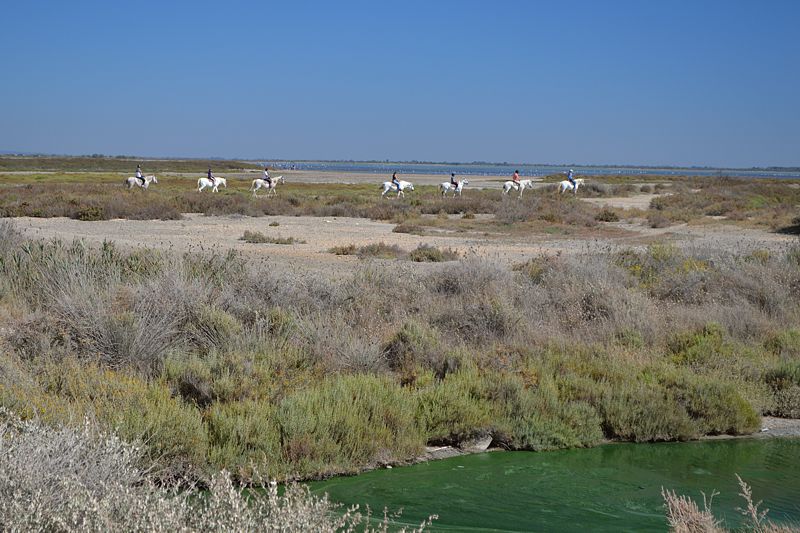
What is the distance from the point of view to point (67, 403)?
688cm

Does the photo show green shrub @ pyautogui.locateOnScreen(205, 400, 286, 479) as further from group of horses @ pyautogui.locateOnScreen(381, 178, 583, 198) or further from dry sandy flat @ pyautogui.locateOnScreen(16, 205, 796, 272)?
group of horses @ pyautogui.locateOnScreen(381, 178, 583, 198)

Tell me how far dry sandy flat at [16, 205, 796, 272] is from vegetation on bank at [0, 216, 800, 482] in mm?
7262

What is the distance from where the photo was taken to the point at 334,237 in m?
27.2

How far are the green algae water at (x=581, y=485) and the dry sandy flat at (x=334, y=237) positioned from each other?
36.4ft

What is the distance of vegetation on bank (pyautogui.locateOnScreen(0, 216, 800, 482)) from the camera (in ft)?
24.2

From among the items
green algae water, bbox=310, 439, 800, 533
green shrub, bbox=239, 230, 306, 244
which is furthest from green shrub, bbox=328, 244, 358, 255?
green algae water, bbox=310, 439, 800, 533

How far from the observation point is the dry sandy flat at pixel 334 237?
71.6 ft

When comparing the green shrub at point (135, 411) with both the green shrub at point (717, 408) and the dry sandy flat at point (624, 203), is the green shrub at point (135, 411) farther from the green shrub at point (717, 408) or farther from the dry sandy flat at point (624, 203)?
the dry sandy flat at point (624, 203)

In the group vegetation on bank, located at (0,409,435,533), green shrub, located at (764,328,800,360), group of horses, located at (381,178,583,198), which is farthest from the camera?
group of horses, located at (381,178,583,198)

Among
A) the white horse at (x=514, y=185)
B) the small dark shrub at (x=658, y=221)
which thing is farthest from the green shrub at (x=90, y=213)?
the white horse at (x=514, y=185)

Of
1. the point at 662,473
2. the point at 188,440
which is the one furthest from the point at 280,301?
the point at 662,473

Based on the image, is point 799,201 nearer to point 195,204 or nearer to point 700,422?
point 195,204

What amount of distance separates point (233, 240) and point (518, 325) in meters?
16.0

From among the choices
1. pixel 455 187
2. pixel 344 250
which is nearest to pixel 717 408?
pixel 344 250
